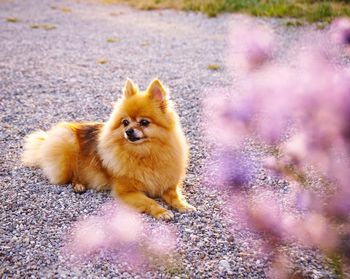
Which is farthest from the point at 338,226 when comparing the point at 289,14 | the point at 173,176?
the point at 289,14

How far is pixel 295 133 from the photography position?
5.70 m

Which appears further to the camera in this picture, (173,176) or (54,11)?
(54,11)

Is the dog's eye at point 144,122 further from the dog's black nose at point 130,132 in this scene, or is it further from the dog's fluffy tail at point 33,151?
the dog's fluffy tail at point 33,151

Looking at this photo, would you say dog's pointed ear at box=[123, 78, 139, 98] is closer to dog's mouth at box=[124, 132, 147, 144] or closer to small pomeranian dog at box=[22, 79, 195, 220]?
small pomeranian dog at box=[22, 79, 195, 220]

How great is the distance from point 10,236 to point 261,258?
7.03ft

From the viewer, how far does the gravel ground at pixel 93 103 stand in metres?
3.10

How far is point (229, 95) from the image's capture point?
7.50 meters

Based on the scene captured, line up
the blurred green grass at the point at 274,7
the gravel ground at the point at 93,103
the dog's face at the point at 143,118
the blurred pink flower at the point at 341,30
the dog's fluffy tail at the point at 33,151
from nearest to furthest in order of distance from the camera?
the gravel ground at the point at 93,103, the dog's face at the point at 143,118, the dog's fluffy tail at the point at 33,151, the blurred pink flower at the point at 341,30, the blurred green grass at the point at 274,7

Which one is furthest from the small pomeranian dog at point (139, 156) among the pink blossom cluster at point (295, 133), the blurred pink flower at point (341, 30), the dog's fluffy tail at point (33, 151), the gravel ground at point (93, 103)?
the blurred pink flower at point (341, 30)

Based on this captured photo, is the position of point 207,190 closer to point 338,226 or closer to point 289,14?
point 338,226

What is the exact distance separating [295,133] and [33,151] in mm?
3535

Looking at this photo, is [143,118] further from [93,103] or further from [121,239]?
[93,103]

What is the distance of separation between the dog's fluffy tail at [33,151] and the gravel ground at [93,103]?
0.42ft

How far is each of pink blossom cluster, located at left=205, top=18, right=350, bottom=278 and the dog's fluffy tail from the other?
2191 mm
